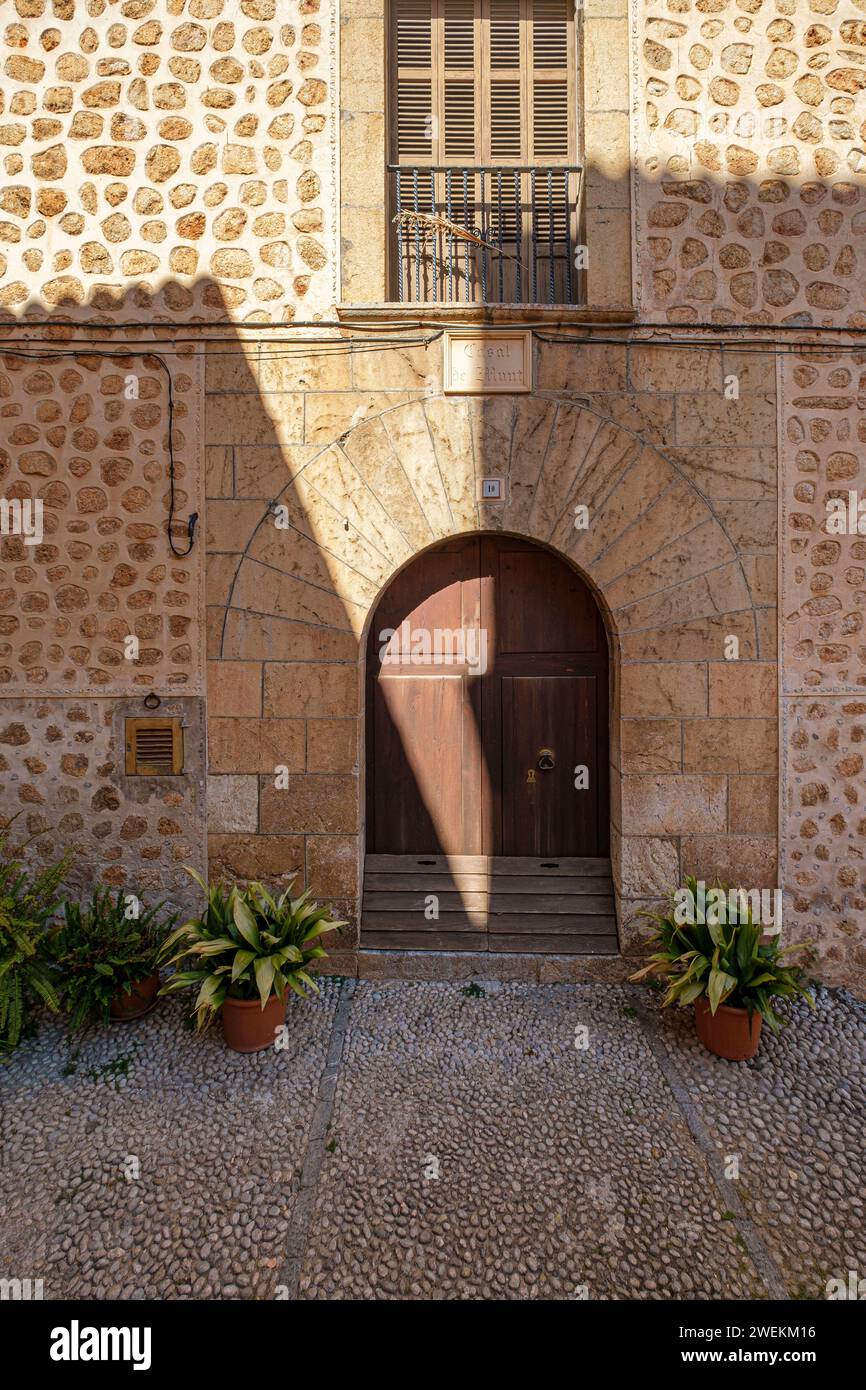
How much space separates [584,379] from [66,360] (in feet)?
10.3

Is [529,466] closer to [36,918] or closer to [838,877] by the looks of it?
[838,877]

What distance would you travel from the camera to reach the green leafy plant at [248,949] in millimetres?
3258

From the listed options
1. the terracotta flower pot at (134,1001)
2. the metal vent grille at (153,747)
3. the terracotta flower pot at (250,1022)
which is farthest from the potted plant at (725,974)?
the metal vent grille at (153,747)

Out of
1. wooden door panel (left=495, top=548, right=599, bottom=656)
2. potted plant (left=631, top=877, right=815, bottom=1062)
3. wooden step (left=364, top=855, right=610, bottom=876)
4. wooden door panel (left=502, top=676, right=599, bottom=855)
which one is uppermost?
wooden door panel (left=495, top=548, right=599, bottom=656)

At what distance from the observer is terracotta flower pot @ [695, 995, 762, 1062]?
3293 mm

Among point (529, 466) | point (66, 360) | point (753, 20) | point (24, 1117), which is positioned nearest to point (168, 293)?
point (66, 360)

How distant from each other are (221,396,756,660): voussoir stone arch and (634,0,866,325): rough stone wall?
1.01m

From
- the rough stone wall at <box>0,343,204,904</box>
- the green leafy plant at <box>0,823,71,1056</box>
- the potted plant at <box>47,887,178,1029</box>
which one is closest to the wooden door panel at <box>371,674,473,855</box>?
the rough stone wall at <box>0,343,204,904</box>

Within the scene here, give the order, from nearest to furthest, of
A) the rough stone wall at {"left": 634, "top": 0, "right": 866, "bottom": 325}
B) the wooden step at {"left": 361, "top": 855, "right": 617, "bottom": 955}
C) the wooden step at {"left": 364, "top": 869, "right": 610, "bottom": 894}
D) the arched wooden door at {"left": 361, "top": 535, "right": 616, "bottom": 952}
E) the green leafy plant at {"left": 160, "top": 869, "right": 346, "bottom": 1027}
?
the green leafy plant at {"left": 160, "top": 869, "right": 346, "bottom": 1027}
the rough stone wall at {"left": 634, "top": 0, "right": 866, "bottom": 325}
the wooden step at {"left": 361, "top": 855, "right": 617, "bottom": 955}
the wooden step at {"left": 364, "top": 869, "right": 610, "bottom": 894}
the arched wooden door at {"left": 361, "top": 535, "right": 616, "bottom": 952}

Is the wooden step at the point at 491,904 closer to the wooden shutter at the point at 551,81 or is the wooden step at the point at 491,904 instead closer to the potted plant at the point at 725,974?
the potted plant at the point at 725,974

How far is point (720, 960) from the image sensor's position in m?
3.34

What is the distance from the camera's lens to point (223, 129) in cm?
389

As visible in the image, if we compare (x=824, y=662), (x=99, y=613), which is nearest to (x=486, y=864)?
(x=824, y=662)

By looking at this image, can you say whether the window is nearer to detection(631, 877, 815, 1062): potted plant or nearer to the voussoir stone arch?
the voussoir stone arch
